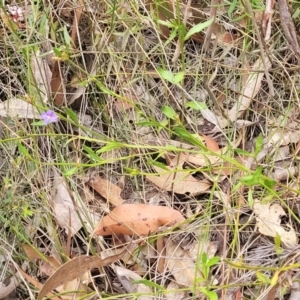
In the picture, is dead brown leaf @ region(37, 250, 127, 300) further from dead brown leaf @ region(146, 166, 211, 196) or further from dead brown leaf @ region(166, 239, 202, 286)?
dead brown leaf @ region(146, 166, 211, 196)

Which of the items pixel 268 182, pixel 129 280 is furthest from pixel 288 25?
pixel 129 280

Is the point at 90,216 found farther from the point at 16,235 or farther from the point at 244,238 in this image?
the point at 244,238

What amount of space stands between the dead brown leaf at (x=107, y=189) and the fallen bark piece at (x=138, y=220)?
0.05 metres

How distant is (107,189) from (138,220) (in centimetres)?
15

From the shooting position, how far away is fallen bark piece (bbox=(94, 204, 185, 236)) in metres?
1.65

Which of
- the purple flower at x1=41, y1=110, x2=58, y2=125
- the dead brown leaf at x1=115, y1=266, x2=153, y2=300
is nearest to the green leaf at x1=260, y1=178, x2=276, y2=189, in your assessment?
the dead brown leaf at x1=115, y1=266, x2=153, y2=300

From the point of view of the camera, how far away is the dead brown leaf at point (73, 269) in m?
1.54

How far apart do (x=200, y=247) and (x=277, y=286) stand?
26 cm

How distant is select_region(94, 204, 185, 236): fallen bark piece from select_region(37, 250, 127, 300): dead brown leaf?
0.08 m

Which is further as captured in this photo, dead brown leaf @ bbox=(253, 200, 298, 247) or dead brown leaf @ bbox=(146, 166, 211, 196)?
dead brown leaf @ bbox=(146, 166, 211, 196)

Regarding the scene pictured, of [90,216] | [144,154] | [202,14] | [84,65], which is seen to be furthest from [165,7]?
[90,216]

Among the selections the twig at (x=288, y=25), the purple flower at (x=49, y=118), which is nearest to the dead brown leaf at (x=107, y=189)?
the purple flower at (x=49, y=118)

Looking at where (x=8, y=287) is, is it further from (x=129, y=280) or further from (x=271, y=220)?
(x=271, y=220)

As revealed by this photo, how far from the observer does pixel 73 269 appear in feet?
5.15
